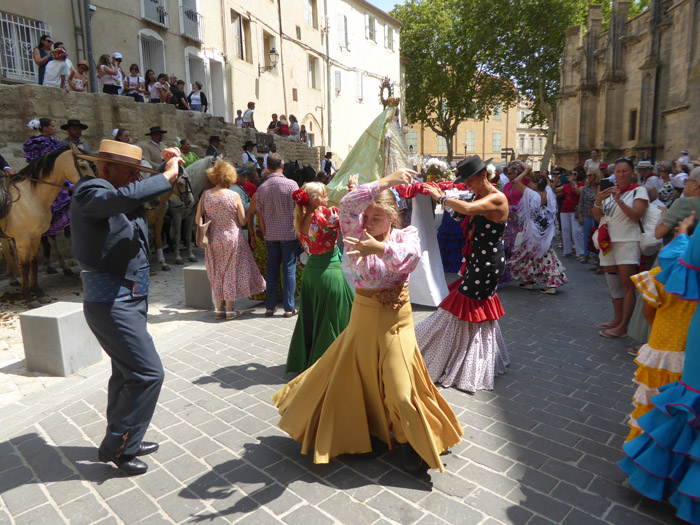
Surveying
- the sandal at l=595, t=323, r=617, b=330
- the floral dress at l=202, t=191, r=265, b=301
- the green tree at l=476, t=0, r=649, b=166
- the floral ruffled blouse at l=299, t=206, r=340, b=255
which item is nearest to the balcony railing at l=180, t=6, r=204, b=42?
the floral dress at l=202, t=191, r=265, b=301

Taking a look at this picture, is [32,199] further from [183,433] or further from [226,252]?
[183,433]

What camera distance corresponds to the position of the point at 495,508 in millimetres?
2988

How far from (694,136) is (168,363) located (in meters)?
19.0

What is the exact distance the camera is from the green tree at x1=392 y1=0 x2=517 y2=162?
36.9 m

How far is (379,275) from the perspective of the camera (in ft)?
10.1

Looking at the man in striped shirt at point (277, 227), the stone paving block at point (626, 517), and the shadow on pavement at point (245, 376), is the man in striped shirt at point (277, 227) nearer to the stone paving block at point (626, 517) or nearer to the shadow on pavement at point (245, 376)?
the shadow on pavement at point (245, 376)

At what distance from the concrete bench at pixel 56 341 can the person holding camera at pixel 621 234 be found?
596 centimetres

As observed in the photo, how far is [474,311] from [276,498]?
2.46m

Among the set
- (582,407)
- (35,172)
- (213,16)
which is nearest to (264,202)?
(35,172)

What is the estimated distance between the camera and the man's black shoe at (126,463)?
3.34 meters

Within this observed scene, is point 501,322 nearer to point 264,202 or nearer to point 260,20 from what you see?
point 264,202

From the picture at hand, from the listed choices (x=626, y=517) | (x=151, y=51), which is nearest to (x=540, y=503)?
(x=626, y=517)

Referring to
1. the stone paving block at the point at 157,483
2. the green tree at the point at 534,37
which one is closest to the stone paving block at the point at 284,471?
the stone paving block at the point at 157,483

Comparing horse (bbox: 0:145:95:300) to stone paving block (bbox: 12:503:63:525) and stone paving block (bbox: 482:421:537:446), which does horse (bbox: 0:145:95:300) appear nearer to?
stone paving block (bbox: 12:503:63:525)
